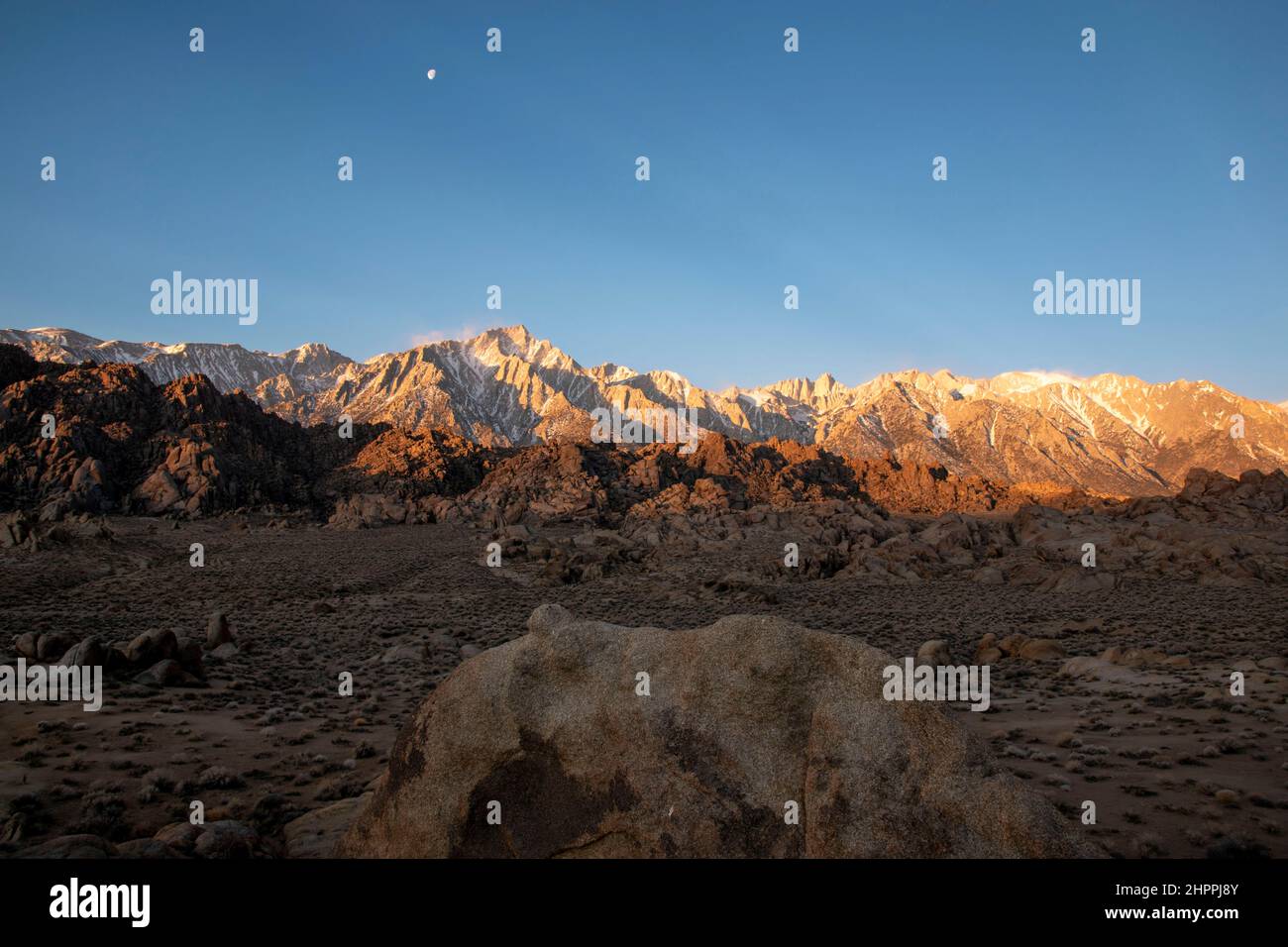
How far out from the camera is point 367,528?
73.3m

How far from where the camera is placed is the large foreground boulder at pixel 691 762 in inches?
195

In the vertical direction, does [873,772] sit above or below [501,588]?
above

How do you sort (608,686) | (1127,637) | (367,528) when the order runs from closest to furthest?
1. (608,686)
2. (1127,637)
3. (367,528)

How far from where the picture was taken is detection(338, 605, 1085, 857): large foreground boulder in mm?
4949

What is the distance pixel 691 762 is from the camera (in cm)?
536

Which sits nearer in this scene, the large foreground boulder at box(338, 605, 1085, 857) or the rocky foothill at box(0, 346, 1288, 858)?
the large foreground boulder at box(338, 605, 1085, 857)

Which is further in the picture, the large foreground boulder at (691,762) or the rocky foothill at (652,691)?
the rocky foothill at (652,691)

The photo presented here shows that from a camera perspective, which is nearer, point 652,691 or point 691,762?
point 691,762

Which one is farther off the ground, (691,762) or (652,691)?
(652,691)

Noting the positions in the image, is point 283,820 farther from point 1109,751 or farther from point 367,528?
point 367,528

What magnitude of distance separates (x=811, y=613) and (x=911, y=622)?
5.27m

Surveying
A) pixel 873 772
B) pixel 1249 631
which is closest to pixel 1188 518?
pixel 1249 631

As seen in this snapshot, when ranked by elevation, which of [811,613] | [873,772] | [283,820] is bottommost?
[811,613]
